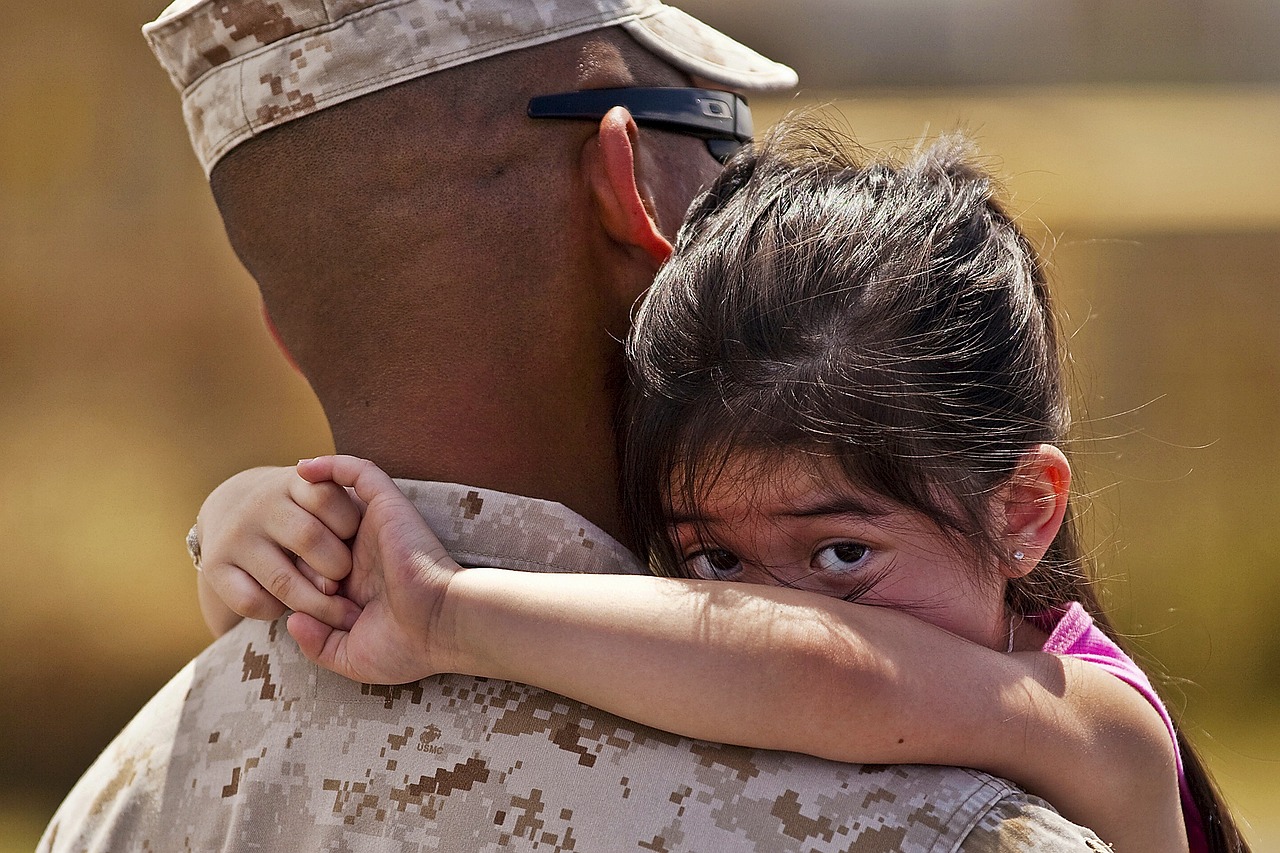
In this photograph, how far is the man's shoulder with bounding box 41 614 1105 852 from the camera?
1.15 meters

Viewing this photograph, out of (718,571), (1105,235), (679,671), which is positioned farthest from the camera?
(1105,235)

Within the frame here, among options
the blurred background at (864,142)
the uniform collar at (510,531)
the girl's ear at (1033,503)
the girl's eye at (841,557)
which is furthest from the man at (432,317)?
the blurred background at (864,142)

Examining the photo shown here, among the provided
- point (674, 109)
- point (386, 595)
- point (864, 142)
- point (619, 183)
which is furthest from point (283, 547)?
point (864, 142)

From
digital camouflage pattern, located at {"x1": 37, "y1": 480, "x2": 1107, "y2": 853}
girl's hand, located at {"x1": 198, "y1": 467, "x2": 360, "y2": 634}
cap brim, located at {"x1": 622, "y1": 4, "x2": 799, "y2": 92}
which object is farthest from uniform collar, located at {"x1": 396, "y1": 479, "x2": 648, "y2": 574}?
cap brim, located at {"x1": 622, "y1": 4, "x2": 799, "y2": 92}

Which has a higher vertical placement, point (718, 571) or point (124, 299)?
point (718, 571)

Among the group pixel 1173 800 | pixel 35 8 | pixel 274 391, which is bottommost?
pixel 274 391

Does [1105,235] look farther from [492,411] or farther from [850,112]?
[492,411]

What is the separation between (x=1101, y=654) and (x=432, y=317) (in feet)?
3.26

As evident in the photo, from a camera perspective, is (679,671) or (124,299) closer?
(679,671)

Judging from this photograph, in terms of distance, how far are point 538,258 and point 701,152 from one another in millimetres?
358

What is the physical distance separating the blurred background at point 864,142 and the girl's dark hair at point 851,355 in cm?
430

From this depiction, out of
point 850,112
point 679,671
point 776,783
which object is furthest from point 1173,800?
point 850,112

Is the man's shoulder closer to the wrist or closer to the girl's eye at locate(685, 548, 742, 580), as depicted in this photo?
the wrist

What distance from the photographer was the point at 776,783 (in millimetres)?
1175
